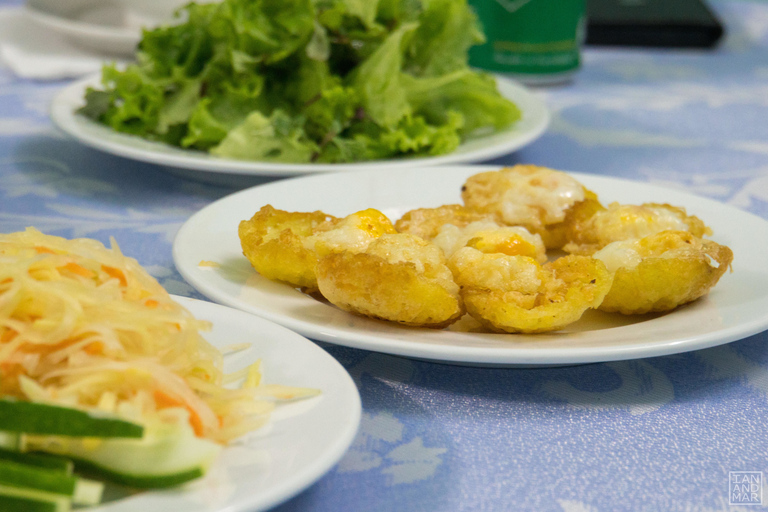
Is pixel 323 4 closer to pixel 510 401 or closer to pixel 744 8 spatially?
pixel 510 401

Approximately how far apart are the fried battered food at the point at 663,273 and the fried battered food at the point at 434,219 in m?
0.32

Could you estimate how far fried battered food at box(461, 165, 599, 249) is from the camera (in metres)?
1.66

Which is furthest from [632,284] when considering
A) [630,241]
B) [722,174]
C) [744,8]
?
[744,8]

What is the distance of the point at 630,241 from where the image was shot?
4.70 ft

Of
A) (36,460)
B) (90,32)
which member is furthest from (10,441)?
(90,32)

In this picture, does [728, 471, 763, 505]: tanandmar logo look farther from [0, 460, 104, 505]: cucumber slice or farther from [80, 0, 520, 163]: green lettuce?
[80, 0, 520, 163]: green lettuce

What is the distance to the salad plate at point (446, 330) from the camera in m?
1.11

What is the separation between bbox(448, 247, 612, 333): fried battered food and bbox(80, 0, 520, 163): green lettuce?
966mm

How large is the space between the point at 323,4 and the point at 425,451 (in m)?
1.75

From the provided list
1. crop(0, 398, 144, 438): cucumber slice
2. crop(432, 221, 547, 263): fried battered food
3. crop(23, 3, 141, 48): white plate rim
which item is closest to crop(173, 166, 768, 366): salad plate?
crop(432, 221, 547, 263): fried battered food

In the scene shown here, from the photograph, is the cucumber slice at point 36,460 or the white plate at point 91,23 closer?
the cucumber slice at point 36,460

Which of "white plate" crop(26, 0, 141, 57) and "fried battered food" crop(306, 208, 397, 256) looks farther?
"white plate" crop(26, 0, 141, 57)

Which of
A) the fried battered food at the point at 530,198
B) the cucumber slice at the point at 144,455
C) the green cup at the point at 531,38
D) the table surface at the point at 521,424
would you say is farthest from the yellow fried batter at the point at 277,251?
the green cup at the point at 531,38

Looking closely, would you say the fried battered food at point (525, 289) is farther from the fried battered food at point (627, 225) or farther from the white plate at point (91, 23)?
the white plate at point (91, 23)
